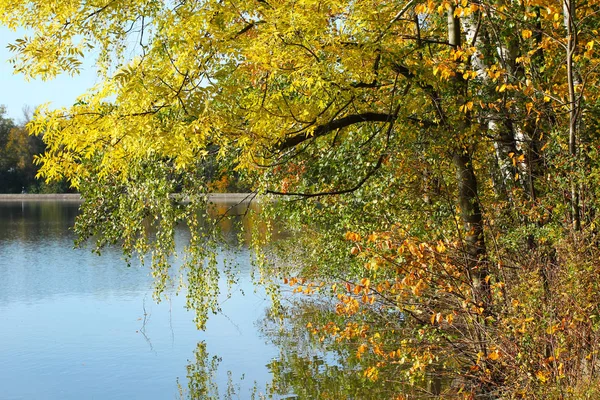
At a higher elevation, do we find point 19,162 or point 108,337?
point 19,162

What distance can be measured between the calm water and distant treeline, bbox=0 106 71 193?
Result: 2148 inches

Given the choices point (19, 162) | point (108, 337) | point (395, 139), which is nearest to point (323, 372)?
point (395, 139)

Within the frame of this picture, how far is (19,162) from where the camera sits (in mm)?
75938

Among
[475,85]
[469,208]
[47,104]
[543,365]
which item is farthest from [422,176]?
[47,104]

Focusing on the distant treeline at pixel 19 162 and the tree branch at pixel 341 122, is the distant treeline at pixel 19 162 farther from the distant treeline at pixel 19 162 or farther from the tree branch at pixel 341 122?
the tree branch at pixel 341 122

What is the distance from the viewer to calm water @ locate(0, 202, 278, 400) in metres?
12.2

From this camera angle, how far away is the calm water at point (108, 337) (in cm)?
1220

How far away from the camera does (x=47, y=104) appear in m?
8.48

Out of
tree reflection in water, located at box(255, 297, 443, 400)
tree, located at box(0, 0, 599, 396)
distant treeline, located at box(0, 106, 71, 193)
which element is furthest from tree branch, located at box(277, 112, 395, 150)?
distant treeline, located at box(0, 106, 71, 193)

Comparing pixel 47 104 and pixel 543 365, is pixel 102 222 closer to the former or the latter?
pixel 47 104

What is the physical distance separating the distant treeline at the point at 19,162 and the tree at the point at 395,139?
67.2m

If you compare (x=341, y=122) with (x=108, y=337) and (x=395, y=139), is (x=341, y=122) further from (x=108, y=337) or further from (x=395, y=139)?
(x=108, y=337)

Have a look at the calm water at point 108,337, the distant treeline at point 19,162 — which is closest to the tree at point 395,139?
the calm water at point 108,337

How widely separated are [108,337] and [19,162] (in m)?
65.1
